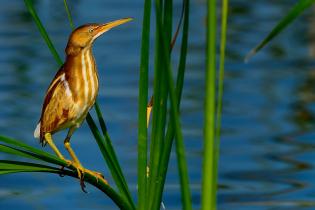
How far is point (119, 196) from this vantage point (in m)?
3.17

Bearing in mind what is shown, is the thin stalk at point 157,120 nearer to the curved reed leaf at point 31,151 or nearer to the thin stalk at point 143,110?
the thin stalk at point 143,110

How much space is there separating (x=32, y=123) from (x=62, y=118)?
11.7 feet

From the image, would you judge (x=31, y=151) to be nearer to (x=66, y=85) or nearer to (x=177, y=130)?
(x=177, y=130)

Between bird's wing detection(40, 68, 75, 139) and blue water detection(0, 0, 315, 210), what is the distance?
2.10 metres

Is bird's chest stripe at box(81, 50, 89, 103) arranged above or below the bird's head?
below

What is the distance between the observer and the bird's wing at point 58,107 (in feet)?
11.9

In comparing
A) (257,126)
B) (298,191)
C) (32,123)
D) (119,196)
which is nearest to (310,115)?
(257,126)

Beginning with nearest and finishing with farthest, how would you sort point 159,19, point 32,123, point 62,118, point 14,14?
point 159,19, point 62,118, point 32,123, point 14,14

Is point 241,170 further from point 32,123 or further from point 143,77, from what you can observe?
point 143,77

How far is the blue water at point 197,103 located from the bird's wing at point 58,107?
2099mm

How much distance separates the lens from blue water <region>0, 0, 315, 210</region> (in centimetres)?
609

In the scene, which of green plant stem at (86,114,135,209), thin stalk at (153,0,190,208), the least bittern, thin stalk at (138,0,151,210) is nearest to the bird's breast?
the least bittern

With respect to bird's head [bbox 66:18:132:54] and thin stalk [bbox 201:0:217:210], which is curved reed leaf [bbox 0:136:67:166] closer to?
thin stalk [bbox 201:0:217:210]

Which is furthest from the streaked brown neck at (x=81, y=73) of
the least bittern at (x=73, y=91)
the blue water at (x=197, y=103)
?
the blue water at (x=197, y=103)
